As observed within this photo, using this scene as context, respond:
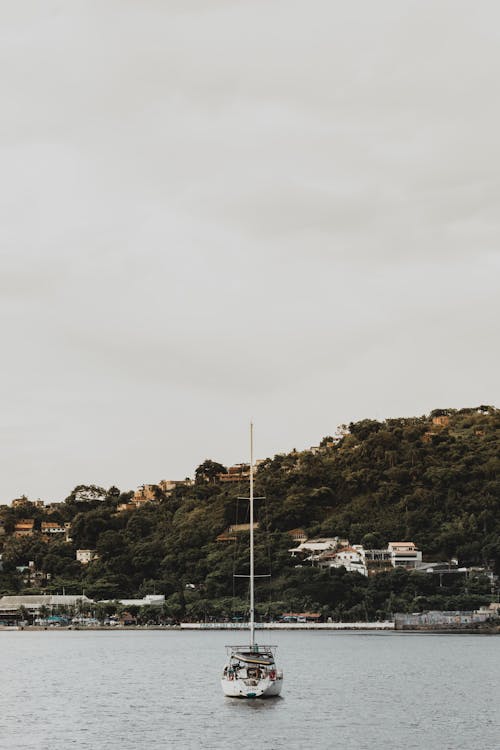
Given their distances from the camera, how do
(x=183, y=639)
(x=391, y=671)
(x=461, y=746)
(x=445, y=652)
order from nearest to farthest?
(x=461, y=746) < (x=391, y=671) < (x=445, y=652) < (x=183, y=639)

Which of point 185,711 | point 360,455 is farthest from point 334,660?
point 360,455

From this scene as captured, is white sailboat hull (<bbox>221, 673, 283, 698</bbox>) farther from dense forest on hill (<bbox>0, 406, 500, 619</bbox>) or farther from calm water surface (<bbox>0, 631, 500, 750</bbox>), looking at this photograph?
dense forest on hill (<bbox>0, 406, 500, 619</bbox>)

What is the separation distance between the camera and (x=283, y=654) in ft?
319

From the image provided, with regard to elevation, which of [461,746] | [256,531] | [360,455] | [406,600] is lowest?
[461,746]

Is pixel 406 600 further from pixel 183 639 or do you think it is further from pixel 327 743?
pixel 327 743

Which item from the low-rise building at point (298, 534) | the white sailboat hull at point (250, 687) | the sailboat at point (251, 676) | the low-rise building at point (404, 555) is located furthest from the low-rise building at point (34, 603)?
the sailboat at point (251, 676)

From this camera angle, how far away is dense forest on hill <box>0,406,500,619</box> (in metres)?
140

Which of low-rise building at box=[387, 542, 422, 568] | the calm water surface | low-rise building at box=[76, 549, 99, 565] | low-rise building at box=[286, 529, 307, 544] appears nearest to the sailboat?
the calm water surface

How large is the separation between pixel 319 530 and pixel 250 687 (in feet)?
355

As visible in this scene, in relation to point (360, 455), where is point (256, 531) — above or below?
below

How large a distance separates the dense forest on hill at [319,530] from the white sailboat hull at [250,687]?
3259 inches

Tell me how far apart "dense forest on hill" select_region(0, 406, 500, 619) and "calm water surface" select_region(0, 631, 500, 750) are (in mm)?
36040

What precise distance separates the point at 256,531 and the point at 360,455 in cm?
2349

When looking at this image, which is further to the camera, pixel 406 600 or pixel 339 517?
pixel 339 517
